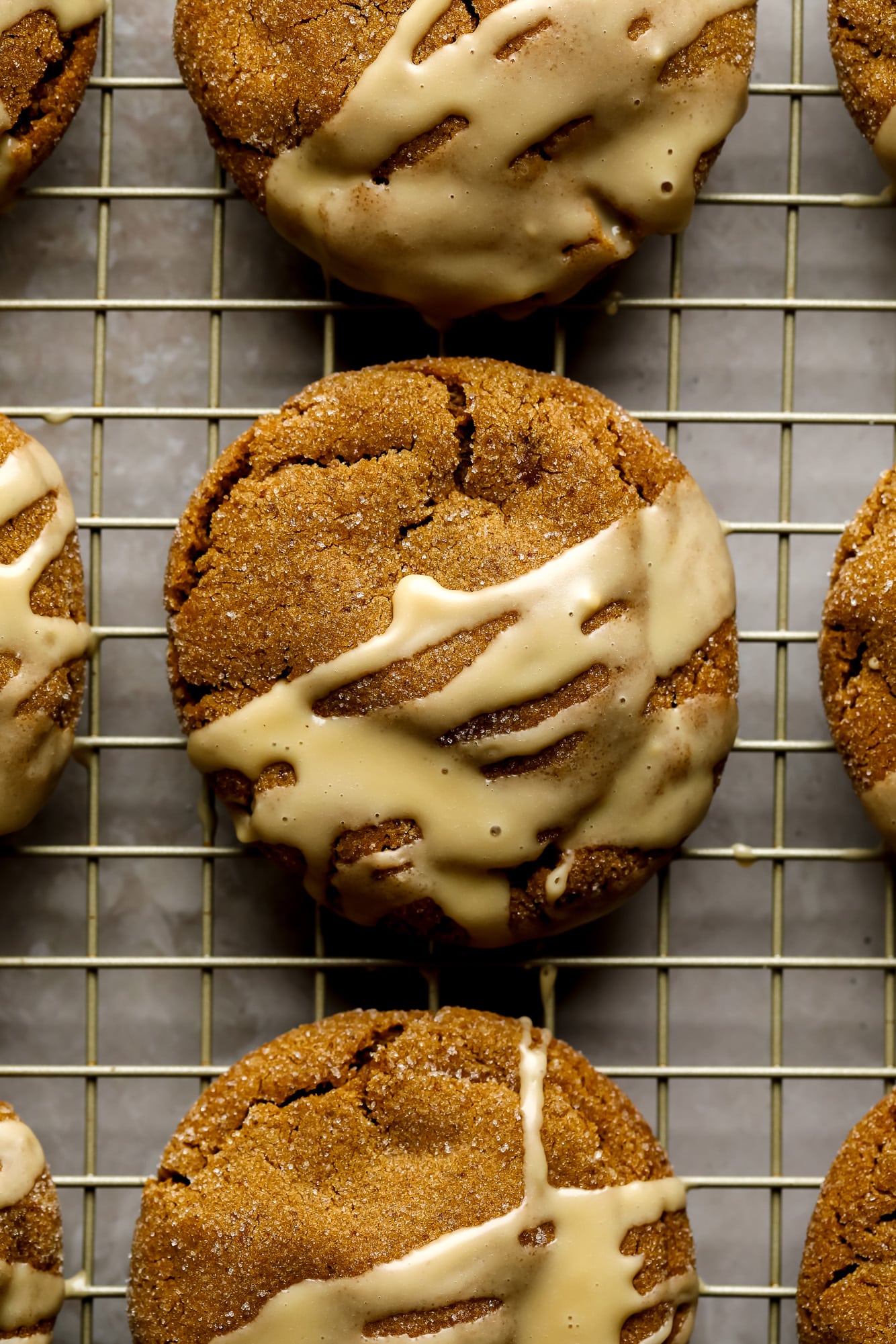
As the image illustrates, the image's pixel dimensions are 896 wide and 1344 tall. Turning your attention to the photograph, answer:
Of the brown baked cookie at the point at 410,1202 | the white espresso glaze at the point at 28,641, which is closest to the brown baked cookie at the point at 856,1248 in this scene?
the brown baked cookie at the point at 410,1202

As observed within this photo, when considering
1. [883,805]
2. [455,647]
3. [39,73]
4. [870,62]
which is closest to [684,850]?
[883,805]

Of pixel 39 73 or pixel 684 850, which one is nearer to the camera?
pixel 39 73

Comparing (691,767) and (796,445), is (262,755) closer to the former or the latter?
(691,767)

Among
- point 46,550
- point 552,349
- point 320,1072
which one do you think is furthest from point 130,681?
point 552,349

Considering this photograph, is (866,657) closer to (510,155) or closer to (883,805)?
(883,805)

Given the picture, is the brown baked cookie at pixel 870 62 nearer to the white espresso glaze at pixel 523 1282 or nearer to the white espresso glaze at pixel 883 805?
the white espresso glaze at pixel 883 805
